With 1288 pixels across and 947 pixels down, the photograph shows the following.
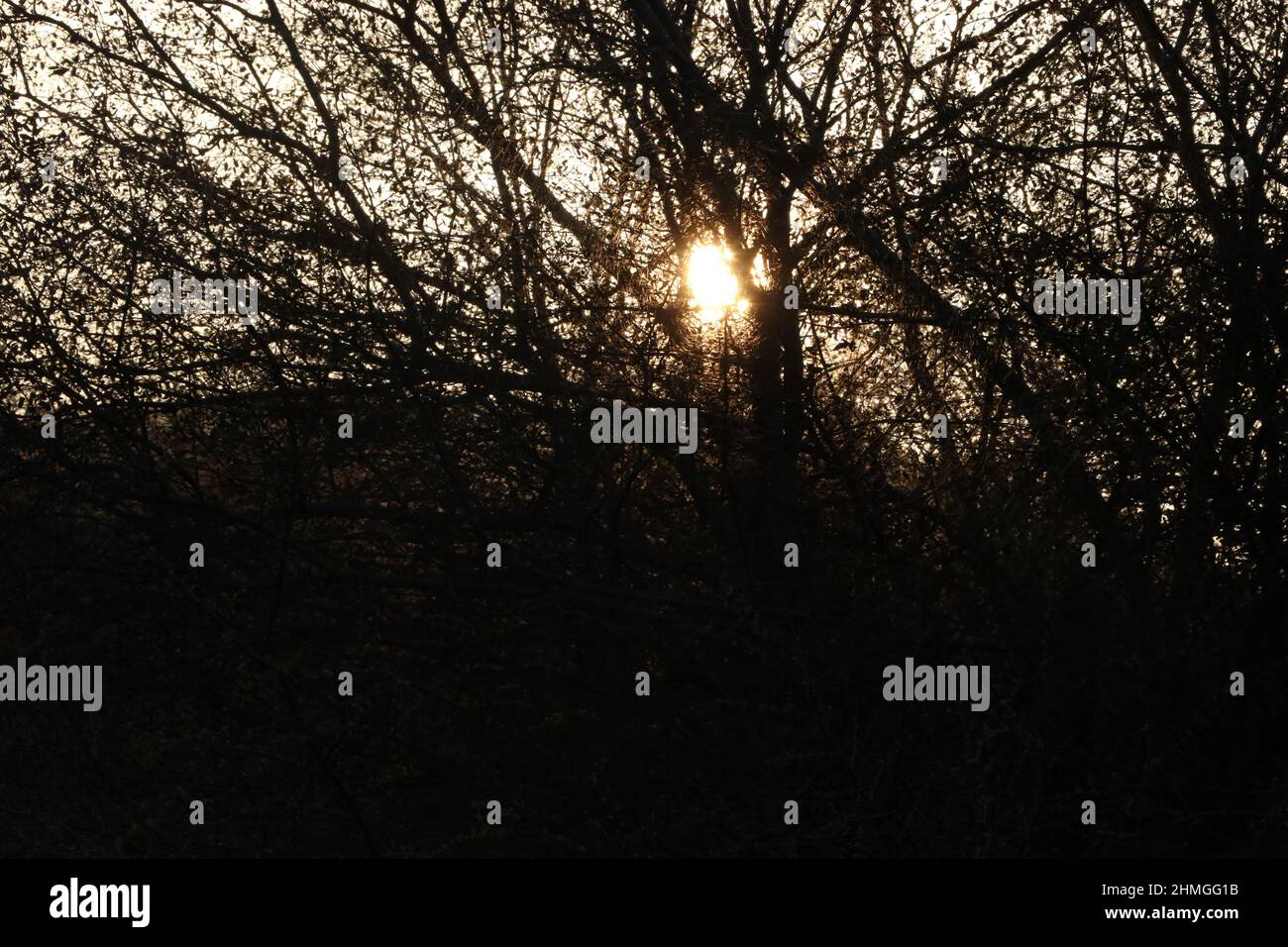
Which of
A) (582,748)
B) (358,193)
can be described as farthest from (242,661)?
(358,193)

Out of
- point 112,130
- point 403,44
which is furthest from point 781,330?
point 112,130

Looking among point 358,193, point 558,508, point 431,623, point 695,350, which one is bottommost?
point 431,623

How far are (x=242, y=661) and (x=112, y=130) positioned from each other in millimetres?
2014

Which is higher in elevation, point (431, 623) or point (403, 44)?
point (403, 44)

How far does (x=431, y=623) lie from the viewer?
5.43 meters

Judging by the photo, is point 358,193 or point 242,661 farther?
point 358,193

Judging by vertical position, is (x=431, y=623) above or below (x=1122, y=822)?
above

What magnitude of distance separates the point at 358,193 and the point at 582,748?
2.12m
